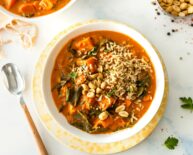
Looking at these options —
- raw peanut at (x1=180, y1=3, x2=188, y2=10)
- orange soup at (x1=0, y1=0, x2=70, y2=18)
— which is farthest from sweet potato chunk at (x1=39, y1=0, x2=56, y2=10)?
raw peanut at (x1=180, y1=3, x2=188, y2=10)

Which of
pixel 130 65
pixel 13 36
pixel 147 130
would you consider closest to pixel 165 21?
pixel 130 65

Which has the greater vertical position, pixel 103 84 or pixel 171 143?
pixel 103 84

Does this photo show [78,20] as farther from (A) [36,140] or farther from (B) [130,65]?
(A) [36,140]

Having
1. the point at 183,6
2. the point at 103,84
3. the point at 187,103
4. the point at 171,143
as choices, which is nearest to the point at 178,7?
the point at 183,6

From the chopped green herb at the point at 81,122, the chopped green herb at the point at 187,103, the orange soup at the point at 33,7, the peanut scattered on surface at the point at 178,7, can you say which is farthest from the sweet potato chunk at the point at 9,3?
the chopped green herb at the point at 187,103

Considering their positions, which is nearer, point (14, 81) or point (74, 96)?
point (74, 96)

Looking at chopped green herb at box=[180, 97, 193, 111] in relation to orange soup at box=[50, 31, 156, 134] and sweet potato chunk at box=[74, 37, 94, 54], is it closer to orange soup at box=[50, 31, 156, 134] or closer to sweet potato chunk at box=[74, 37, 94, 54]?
orange soup at box=[50, 31, 156, 134]

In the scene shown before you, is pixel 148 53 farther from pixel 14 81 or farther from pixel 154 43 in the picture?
pixel 14 81
